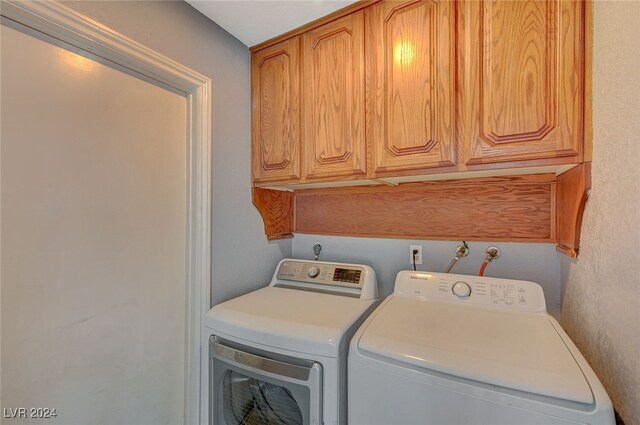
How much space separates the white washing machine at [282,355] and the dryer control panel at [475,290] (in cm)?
22

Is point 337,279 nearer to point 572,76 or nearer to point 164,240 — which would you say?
point 164,240

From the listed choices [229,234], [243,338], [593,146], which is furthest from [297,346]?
[593,146]

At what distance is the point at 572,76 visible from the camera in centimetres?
92

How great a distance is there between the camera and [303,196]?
6.30 ft

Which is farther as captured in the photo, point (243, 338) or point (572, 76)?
point (243, 338)

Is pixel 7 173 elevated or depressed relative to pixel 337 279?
elevated

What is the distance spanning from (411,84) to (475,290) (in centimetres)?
95

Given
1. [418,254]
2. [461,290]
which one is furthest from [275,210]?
[461,290]

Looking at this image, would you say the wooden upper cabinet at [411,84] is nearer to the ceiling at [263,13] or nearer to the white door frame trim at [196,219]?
the ceiling at [263,13]

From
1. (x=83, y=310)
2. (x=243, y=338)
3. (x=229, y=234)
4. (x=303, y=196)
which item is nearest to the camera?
(x=83, y=310)

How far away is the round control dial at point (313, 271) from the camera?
159 cm

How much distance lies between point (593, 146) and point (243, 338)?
1.44m

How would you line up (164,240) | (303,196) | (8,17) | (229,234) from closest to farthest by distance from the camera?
1. (8,17)
2. (164,240)
3. (229,234)
4. (303,196)

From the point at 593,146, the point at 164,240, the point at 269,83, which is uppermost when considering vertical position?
the point at 269,83
